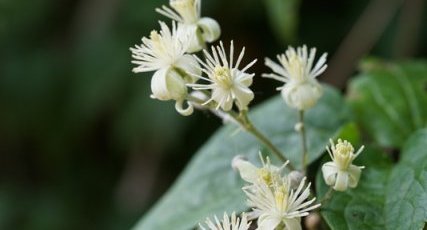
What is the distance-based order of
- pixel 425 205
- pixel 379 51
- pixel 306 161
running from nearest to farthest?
pixel 425 205 → pixel 306 161 → pixel 379 51

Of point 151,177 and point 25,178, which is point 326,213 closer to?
point 151,177

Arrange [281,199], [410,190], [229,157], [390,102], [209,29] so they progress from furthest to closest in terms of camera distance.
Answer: [390,102], [229,157], [209,29], [410,190], [281,199]

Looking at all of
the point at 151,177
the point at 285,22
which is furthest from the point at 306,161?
the point at 151,177

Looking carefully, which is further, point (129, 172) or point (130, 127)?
point (129, 172)

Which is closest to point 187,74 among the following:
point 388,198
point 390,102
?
point 388,198

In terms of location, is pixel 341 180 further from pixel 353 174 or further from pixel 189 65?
pixel 189 65

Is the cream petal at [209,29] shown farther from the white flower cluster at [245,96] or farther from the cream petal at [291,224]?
the cream petal at [291,224]

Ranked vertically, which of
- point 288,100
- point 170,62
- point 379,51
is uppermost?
point 170,62

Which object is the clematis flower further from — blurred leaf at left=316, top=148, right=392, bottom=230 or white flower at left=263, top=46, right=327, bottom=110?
blurred leaf at left=316, top=148, right=392, bottom=230
